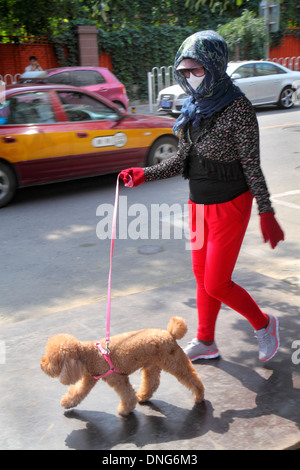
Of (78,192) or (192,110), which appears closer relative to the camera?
(192,110)

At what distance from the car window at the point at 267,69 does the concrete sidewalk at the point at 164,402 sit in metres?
14.6

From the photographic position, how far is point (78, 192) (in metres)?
8.61

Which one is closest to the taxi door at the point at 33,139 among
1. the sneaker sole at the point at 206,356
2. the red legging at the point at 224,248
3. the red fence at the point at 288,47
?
the red legging at the point at 224,248

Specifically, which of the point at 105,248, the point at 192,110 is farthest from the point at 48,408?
the point at 105,248

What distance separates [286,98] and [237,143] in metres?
15.9

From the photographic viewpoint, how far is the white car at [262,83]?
16.8 m

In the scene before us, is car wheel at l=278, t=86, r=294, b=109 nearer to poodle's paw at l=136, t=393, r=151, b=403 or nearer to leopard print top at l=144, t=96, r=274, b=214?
leopard print top at l=144, t=96, r=274, b=214

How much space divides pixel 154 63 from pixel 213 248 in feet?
70.0

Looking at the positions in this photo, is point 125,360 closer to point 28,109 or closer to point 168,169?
point 168,169

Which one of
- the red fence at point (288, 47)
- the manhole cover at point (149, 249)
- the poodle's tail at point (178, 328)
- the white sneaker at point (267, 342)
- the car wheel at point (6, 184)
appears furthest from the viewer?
the red fence at point (288, 47)

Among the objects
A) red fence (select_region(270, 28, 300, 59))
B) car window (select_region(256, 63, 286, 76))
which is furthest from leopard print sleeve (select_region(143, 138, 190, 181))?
red fence (select_region(270, 28, 300, 59))

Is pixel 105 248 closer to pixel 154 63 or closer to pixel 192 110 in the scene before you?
pixel 192 110

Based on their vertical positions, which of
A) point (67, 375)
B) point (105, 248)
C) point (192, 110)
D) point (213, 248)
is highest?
point (192, 110)

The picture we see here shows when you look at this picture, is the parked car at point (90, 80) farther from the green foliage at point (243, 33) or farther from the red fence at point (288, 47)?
the red fence at point (288, 47)
